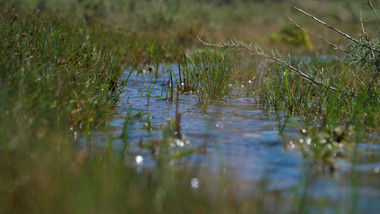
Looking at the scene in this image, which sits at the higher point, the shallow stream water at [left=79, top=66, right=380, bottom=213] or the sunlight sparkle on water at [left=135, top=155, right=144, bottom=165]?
the shallow stream water at [left=79, top=66, right=380, bottom=213]

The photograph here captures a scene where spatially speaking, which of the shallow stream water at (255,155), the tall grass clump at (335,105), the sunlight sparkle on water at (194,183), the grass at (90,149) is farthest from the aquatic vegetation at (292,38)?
the sunlight sparkle on water at (194,183)

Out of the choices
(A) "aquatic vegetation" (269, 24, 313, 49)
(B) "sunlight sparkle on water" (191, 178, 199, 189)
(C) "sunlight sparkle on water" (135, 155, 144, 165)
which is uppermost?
(A) "aquatic vegetation" (269, 24, 313, 49)

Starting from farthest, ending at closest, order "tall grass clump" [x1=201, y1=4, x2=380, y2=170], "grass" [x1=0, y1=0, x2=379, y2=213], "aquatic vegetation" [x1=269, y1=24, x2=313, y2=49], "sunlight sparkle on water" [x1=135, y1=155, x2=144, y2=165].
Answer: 1. "aquatic vegetation" [x1=269, y1=24, x2=313, y2=49]
2. "tall grass clump" [x1=201, y1=4, x2=380, y2=170]
3. "sunlight sparkle on water" [x1=135, y1=155, x2=144, y2=165]
4. "grass" [x1=0, y1=0, x2=379, y2=213]

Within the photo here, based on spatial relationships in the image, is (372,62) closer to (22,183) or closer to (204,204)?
(204,204)

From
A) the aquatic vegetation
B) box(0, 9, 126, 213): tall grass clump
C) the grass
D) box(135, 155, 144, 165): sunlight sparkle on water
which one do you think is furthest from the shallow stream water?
the aquatic vegetation

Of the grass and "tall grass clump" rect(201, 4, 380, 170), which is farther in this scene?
"tall grass clump" rect(201, 4, 380, 170)

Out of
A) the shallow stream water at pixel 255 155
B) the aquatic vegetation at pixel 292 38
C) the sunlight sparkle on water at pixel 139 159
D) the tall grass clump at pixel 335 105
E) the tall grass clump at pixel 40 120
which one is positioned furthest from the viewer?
the aquatic vegetation at pixel 292 38

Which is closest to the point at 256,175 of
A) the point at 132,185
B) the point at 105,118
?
the point at 132,185

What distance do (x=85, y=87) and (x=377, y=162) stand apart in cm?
269

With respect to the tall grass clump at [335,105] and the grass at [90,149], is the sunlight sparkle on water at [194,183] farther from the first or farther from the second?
the tall grass clump at [335,105]

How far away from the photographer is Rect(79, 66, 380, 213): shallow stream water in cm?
266

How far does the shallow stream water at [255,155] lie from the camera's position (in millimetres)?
2662

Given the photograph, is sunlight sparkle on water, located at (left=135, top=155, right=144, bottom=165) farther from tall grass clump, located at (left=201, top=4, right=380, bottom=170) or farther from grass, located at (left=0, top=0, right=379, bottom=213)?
tall grass clump, located at (left=201, top=4, right=380, bottom=170)

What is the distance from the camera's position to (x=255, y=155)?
3330 millimetres
